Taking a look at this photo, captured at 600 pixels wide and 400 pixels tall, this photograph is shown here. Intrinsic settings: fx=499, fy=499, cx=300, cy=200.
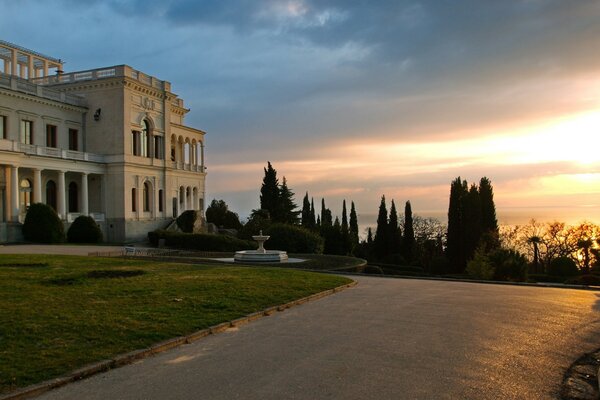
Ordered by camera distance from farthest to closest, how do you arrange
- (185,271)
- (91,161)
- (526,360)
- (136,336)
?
(91,161) < (185,271) < (136,336) < (526,360)

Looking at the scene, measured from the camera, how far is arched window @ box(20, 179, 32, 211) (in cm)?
3759

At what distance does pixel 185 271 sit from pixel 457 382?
39.8ft

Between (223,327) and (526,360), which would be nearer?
(526,360)

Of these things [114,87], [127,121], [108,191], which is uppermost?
[114,87]

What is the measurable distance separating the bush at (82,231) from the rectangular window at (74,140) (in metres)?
10.1

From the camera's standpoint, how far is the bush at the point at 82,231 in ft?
119

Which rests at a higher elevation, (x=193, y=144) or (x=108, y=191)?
(x=193, y=144)

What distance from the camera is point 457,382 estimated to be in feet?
19.8

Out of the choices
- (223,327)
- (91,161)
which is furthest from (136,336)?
(91,161)

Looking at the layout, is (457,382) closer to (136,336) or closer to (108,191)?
(136,336)

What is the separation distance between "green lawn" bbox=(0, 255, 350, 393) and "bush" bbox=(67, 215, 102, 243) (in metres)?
20.3

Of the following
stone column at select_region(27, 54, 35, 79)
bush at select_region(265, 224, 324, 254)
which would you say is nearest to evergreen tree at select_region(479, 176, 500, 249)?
bush at select_region(265, 224, 324, 254)

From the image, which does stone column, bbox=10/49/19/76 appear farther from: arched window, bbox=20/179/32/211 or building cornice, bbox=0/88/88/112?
arched window, bbox=20/179/32/211

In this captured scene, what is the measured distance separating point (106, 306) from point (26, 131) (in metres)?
35.6
